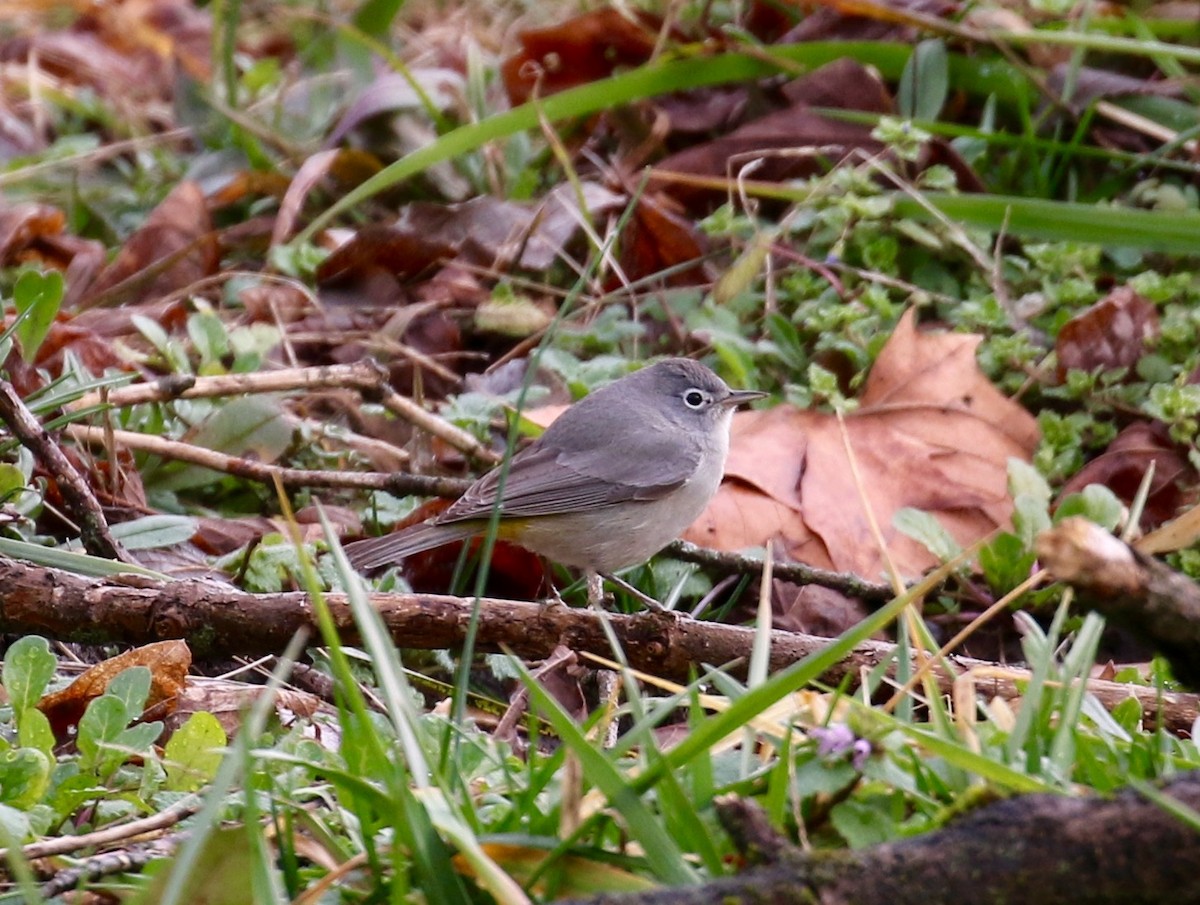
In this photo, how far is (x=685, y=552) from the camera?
15.7 feet

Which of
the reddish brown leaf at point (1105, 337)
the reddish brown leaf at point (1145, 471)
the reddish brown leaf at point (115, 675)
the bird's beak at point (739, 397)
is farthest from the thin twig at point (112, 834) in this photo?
the reddish brown leaf at point (1105, 337)

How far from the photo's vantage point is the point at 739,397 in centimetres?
530

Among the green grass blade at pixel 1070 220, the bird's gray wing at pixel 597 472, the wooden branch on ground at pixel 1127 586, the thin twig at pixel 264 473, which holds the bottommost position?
the bird's gray wing at pixel 597 472

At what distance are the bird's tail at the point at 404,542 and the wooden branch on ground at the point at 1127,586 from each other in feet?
Result: 8.35

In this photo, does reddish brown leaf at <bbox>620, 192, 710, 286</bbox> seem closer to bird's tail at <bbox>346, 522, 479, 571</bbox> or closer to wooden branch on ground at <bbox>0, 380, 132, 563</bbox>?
bird's tail at <bbox>346, 522, 479, 571</bbox>

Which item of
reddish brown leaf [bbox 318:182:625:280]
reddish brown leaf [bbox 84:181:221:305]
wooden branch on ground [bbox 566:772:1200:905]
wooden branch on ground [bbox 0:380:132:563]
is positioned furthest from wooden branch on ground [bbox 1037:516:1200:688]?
reddish brown leaf [bbox 84:181:221:305]

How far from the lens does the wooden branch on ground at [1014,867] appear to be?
207 centimetres

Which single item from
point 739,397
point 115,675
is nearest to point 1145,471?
point 739,397

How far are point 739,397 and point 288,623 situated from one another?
7.54 feet

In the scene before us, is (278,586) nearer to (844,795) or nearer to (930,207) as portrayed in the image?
(844,795)

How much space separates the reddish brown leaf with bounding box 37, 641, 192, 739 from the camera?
3346mm

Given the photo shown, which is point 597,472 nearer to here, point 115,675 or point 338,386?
point 338,386

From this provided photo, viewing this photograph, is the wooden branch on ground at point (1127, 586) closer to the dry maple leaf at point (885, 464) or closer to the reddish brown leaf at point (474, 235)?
the dry maple leaf at point (885, 464)

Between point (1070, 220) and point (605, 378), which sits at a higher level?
point (1070, 220)
